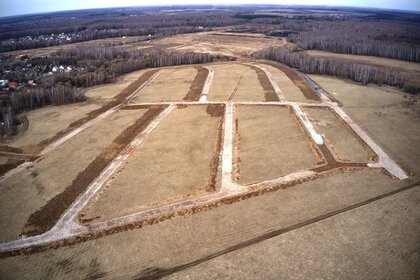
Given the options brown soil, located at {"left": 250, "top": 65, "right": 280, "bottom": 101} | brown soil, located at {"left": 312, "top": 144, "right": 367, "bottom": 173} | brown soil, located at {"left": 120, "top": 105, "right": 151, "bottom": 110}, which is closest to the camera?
brown soil, located at {"left": 312, "top": 144, "right": 367, "bottom": 173}

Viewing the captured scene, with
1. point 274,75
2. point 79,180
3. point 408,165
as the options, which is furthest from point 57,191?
point 274,75

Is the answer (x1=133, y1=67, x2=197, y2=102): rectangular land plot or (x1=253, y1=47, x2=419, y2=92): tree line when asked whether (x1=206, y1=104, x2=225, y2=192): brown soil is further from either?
(x1=253, y1=47, x2=419, y2=92): tree line

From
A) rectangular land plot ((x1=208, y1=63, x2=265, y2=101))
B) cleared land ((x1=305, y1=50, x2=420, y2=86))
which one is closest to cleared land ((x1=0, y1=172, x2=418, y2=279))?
rectangular land plot ((x1=208, y1=63, x2=265, y2=101))

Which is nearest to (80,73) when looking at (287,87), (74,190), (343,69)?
(287,87)

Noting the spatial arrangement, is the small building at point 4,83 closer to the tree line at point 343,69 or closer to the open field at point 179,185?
the open field at point 179,185

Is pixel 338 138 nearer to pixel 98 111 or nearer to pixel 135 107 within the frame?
pixel 135 107

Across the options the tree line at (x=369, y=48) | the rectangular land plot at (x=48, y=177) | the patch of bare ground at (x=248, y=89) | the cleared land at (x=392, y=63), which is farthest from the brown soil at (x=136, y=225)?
the tree line at (x=369, y=48)
